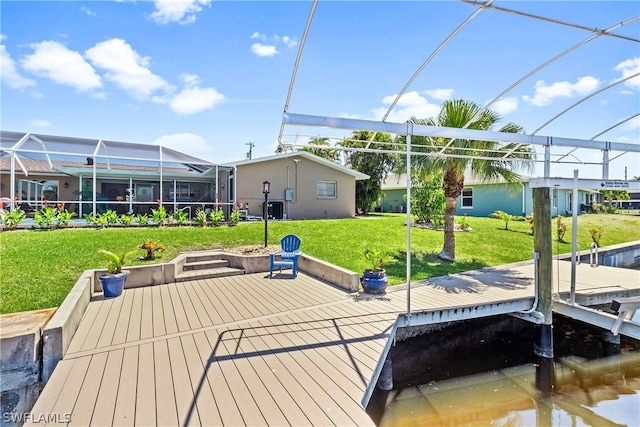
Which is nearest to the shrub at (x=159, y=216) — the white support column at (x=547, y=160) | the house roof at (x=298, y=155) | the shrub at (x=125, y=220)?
the shrub at (x=125, y=220)

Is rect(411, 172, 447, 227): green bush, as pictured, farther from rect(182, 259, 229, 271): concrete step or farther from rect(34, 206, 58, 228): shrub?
rect(34, 206, 58, 228): shrub

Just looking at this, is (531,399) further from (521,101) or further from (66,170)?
(66,170)

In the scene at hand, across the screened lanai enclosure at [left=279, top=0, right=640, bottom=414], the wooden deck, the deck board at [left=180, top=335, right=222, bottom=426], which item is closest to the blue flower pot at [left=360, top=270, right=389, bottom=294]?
the wooden deck

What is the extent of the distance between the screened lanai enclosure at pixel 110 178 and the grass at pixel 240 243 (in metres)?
3.82

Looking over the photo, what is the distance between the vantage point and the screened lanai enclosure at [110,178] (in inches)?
544

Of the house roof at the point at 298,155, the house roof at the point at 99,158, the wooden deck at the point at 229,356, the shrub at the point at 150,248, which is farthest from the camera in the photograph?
the house roof at the point at 298,155

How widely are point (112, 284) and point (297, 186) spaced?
38.3 feet

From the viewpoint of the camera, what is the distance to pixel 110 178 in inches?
639

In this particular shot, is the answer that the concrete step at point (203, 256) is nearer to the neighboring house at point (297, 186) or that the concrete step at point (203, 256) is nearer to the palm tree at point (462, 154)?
the palm tree at point (462, 154)

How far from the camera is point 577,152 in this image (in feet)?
24.7

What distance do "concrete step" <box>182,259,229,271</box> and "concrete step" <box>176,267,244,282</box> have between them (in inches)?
4.3

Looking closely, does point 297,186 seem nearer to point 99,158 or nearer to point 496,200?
point 99,158

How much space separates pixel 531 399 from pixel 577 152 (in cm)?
581

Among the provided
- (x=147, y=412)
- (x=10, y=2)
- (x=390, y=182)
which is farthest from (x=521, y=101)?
(x=390, y=182)
